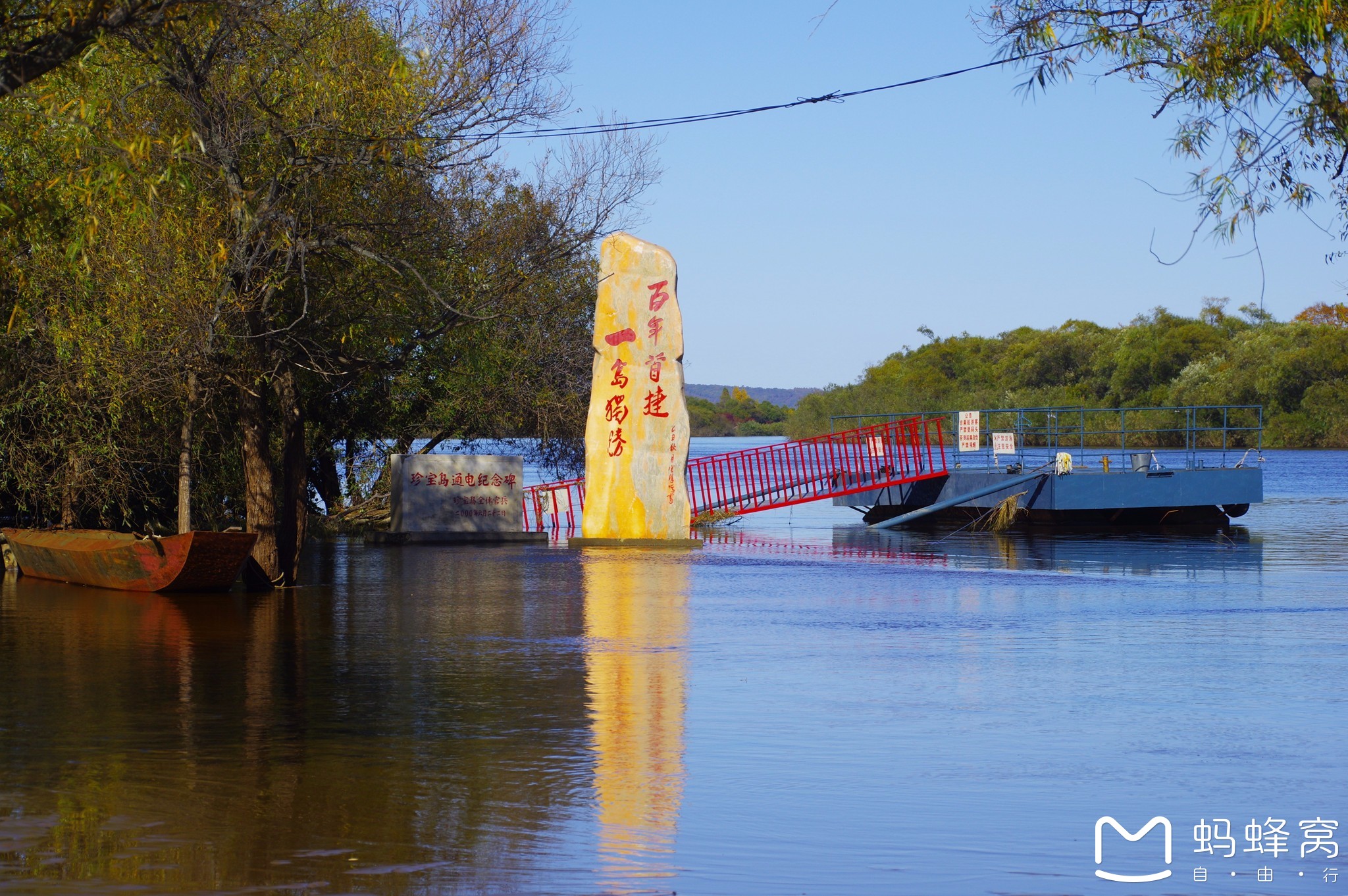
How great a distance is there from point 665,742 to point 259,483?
10.6 m

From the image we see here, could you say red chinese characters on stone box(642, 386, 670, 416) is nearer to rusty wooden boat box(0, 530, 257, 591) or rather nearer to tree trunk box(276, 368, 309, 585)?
tree trunk box(276, 368, 309, 585)

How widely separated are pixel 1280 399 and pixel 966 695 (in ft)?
263

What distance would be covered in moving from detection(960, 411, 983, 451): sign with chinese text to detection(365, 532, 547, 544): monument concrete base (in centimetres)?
1092

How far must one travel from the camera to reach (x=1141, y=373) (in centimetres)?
9094

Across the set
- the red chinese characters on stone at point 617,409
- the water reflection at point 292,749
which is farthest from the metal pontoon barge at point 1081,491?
the water reflection at point 292,749

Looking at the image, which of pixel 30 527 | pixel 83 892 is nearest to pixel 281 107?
pixel 30 527

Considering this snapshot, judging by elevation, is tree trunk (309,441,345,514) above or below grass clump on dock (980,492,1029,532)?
above

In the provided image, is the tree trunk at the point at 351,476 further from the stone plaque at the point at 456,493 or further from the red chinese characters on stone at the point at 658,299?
the red chinese characters on stone at the point at 658,299

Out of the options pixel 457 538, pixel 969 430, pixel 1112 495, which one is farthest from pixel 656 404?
pixel 1112 495

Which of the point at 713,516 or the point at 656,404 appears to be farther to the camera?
the point at 713,516

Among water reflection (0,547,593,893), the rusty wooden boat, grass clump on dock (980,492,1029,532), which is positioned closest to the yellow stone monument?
the rusty wooden boat

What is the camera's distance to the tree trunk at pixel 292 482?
18453 millimetres

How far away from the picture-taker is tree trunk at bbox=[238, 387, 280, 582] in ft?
59.6

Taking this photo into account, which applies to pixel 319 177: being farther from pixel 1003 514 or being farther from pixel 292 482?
pixel 1003 514
